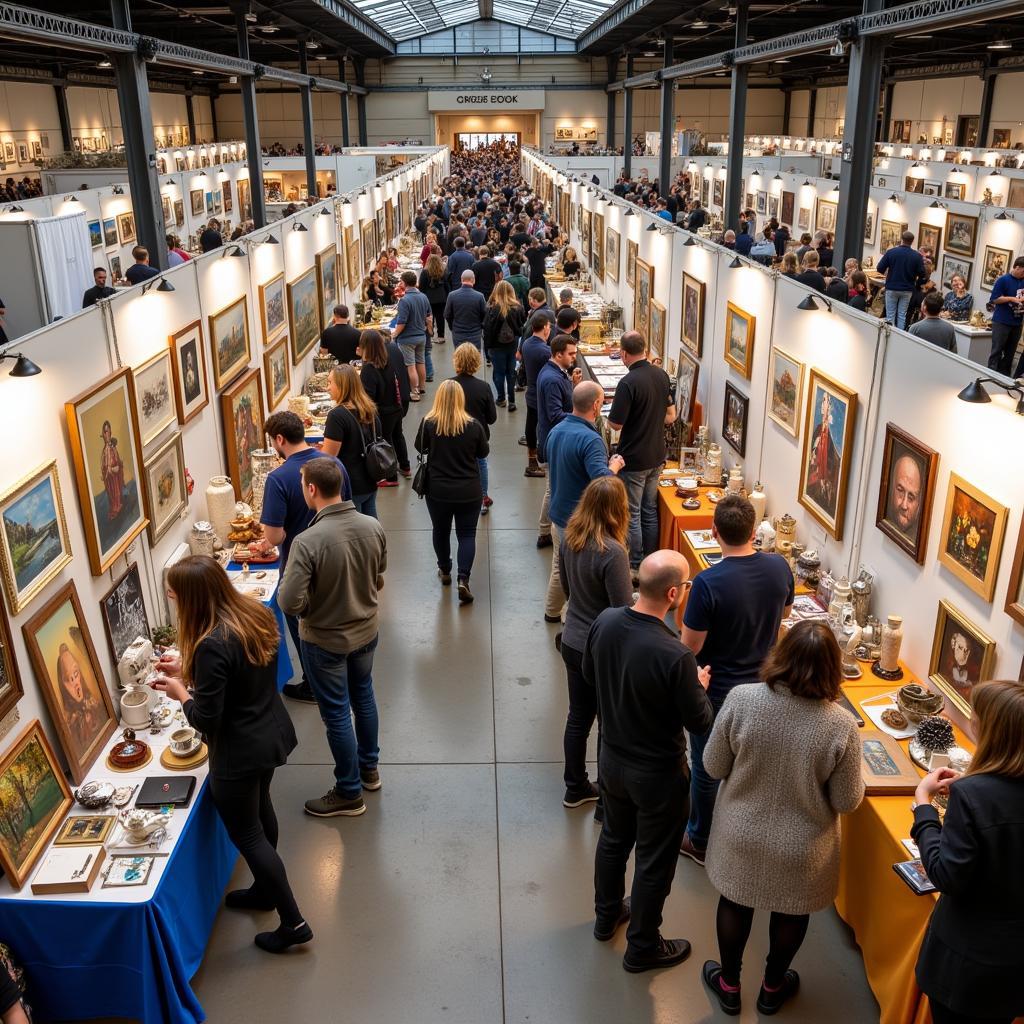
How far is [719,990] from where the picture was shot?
398 cm

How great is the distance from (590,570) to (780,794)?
155cm

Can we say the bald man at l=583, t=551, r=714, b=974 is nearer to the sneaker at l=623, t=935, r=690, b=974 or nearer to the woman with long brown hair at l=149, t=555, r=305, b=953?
the sneaker at l=623, t=935, r=690, b=974

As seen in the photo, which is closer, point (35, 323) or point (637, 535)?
point (637, 535)

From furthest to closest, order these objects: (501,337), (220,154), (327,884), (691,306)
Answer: (220,154) < (501,337) < (691,306) < (327,884)

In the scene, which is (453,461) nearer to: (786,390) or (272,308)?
(786,390)

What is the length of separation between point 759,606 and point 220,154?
33.5 meters

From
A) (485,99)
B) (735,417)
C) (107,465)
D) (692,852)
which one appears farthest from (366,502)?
(485,99)

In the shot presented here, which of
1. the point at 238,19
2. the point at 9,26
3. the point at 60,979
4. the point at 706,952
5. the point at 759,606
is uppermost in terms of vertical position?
the point at 238,19

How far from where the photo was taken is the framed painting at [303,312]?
9.58 metres

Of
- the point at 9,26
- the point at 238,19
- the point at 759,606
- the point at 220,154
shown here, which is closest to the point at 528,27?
the point at 220,154

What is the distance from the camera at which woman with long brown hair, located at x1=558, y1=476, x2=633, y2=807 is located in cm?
459

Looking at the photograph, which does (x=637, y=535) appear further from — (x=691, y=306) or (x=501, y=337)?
(x=501, y=337)

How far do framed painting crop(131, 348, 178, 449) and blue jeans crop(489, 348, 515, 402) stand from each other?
20.4 feet

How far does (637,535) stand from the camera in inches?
292
